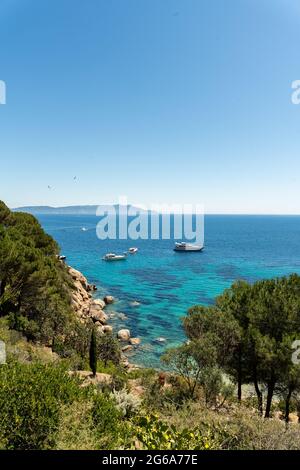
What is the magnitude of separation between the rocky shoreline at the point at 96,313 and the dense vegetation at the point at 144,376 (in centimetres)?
432

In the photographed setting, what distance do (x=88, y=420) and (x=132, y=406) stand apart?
276 cm

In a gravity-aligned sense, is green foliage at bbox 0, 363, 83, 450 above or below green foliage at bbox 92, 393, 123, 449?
above

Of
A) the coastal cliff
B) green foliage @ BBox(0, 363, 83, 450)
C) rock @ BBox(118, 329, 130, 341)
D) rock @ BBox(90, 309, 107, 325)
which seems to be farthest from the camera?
rock @ BBox(90, 309, 107, 325)

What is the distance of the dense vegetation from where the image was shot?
7172 mm

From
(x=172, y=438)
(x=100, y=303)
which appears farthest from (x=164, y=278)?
(x=172, y=438)

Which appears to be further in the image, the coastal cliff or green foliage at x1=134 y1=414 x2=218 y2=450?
the coastal cliff

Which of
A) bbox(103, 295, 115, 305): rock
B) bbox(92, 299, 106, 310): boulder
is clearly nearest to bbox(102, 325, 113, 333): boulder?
bbox(92, 299, 106, 310): boulder

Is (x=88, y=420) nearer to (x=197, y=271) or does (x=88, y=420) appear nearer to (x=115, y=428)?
(x=115, y=428)

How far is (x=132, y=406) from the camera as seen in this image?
9758 millimetres

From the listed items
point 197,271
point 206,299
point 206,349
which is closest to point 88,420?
point 206,349

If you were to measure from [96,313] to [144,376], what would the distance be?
18104 millimetres

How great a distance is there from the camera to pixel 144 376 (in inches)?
703

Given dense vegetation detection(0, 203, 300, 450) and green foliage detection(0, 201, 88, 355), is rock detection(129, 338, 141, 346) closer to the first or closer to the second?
dense vegetation detection(0, 203, 300, 450)

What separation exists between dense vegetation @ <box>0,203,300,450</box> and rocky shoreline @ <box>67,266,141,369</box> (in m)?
4.32
